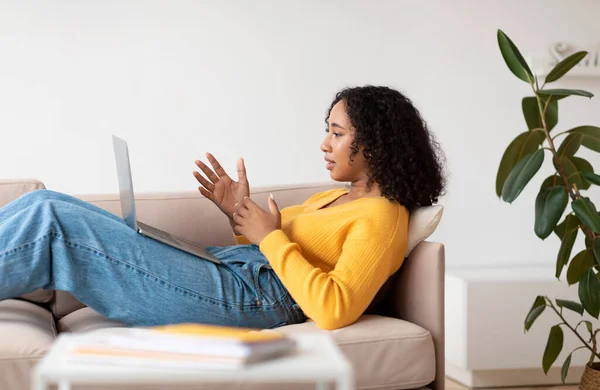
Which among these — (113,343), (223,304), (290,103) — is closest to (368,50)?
(290,103)

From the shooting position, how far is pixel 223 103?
3.33 meters

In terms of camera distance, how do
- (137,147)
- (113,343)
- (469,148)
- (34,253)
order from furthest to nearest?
(469,148), (137,147), (34,253), (113,343)

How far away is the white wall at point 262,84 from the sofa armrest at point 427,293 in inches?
57.8

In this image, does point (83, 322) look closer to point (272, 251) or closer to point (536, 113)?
point (272, 251)

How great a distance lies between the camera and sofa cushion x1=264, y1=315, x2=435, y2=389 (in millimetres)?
1770

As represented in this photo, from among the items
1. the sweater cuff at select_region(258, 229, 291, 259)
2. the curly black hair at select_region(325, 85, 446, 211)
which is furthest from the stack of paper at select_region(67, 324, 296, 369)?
the curly black hair at select_region(325, 85, 446, 211)

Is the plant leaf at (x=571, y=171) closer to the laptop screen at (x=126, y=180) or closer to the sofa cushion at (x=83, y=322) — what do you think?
the laptop screen at (x=126, y=180)

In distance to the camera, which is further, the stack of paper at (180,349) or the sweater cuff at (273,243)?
the sweater cuff at (273,243)

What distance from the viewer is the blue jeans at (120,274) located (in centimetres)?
171

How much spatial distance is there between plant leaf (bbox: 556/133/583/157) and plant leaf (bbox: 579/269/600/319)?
14.4 inches

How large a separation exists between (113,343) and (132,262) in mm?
796

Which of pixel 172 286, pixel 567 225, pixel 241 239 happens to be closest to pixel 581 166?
pixel 567 225

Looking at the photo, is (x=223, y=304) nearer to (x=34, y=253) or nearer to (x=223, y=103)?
(x=34, y=253)

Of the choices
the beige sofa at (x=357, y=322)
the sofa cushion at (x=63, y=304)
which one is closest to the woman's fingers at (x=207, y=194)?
the beige sofa at (x=357, y=322)
